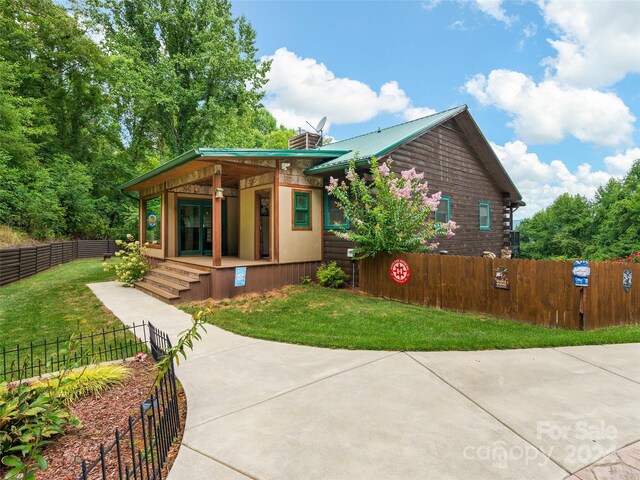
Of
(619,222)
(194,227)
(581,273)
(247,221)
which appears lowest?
(581,273)

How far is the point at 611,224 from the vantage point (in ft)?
83.9

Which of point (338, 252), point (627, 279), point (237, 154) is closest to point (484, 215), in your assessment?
point (338, 252)

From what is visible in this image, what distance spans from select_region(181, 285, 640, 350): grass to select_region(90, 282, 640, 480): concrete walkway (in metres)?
0.31

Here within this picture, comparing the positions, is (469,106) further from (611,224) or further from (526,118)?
(611,224)

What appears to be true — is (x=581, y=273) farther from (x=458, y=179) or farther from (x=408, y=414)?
(x=458, y=179)

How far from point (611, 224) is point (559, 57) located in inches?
676

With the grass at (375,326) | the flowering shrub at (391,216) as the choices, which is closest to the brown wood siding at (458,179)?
the flowering shrub at (391,216)

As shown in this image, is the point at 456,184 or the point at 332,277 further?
the point at 456,184

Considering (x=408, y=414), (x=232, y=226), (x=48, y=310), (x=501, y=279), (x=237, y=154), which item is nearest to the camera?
(x=408, y=414)

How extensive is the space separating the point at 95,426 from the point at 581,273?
22.3 ft

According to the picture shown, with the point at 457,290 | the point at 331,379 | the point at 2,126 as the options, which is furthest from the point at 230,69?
the point at 331,379

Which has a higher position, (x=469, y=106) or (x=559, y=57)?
(x=559, y=57)

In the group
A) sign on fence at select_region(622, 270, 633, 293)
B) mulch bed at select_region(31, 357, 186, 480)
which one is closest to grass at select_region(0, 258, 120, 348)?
mulch bed at select_region(31, 357, 186, 480)

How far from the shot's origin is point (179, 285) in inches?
342
